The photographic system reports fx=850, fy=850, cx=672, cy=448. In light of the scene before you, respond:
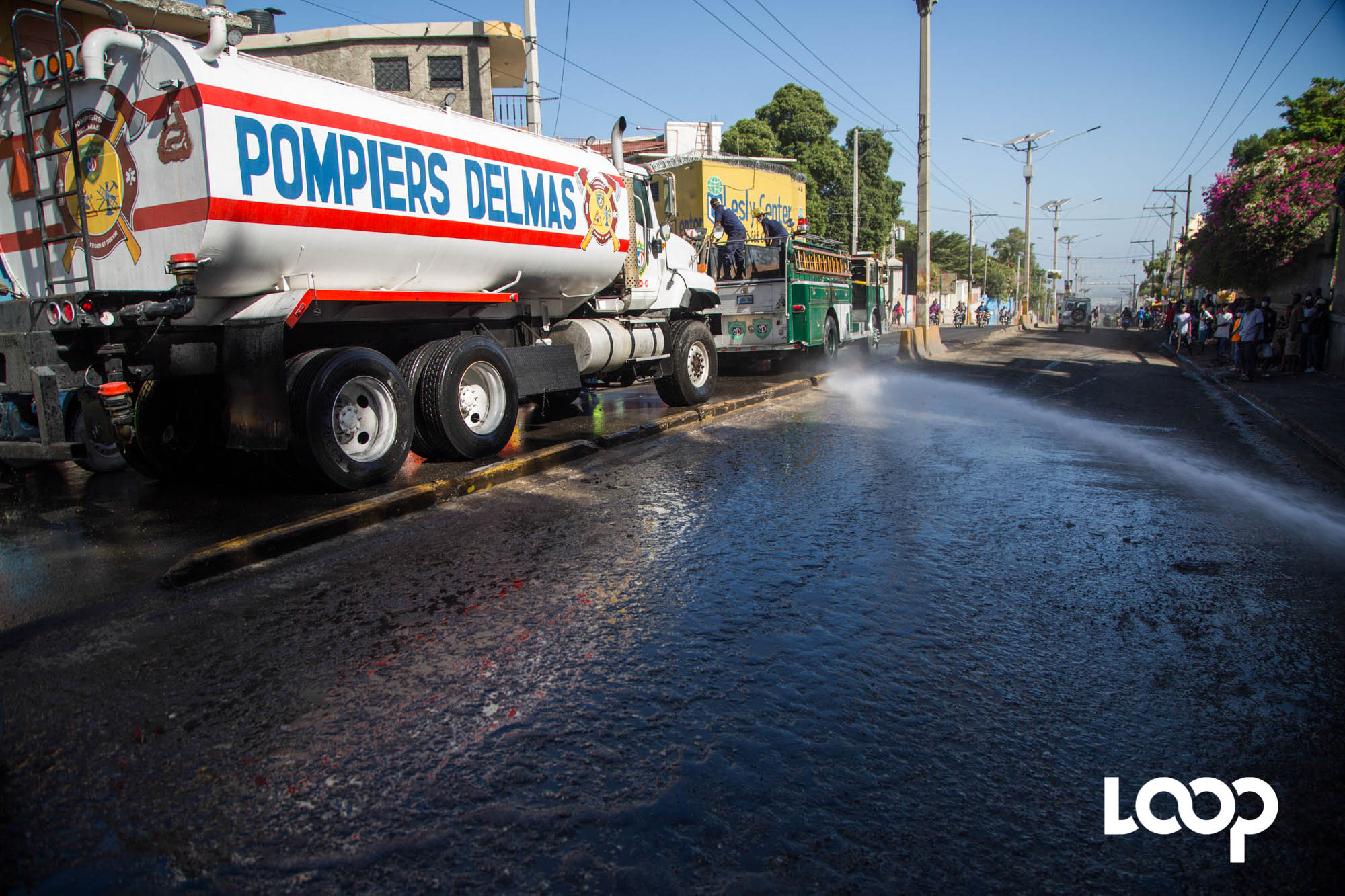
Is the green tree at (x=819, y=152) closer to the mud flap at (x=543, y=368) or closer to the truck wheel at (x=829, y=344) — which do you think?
the truck wheel at (x=829, y=344)

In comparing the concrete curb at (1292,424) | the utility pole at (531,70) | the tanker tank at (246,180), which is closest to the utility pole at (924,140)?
the concrete curb at (1292,424)

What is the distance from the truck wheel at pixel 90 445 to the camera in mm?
5531

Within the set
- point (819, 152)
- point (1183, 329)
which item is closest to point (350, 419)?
point (1183, 329)

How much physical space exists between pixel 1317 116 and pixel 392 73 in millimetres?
29912

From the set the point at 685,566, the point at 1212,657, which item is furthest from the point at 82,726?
the point at 1212,657

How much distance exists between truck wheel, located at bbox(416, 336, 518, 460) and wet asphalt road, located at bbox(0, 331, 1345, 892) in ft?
5.35

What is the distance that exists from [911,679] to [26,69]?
6.96 m

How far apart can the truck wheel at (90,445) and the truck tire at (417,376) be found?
7.23 feet

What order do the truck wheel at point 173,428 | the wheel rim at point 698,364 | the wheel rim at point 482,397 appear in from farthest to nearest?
the wheel rim at point 698,364 → the wheel rim at point 482,397 → the truck wheel at point 173,428

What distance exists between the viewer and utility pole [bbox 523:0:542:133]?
1709cm

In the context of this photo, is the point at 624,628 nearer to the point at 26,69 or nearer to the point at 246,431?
the point at 246,431

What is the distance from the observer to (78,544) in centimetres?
531

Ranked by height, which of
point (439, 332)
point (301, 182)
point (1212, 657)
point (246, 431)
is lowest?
Answer: point (1212, 657)

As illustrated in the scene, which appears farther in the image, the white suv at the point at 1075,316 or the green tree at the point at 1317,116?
the white suv at the point at 1075,316
